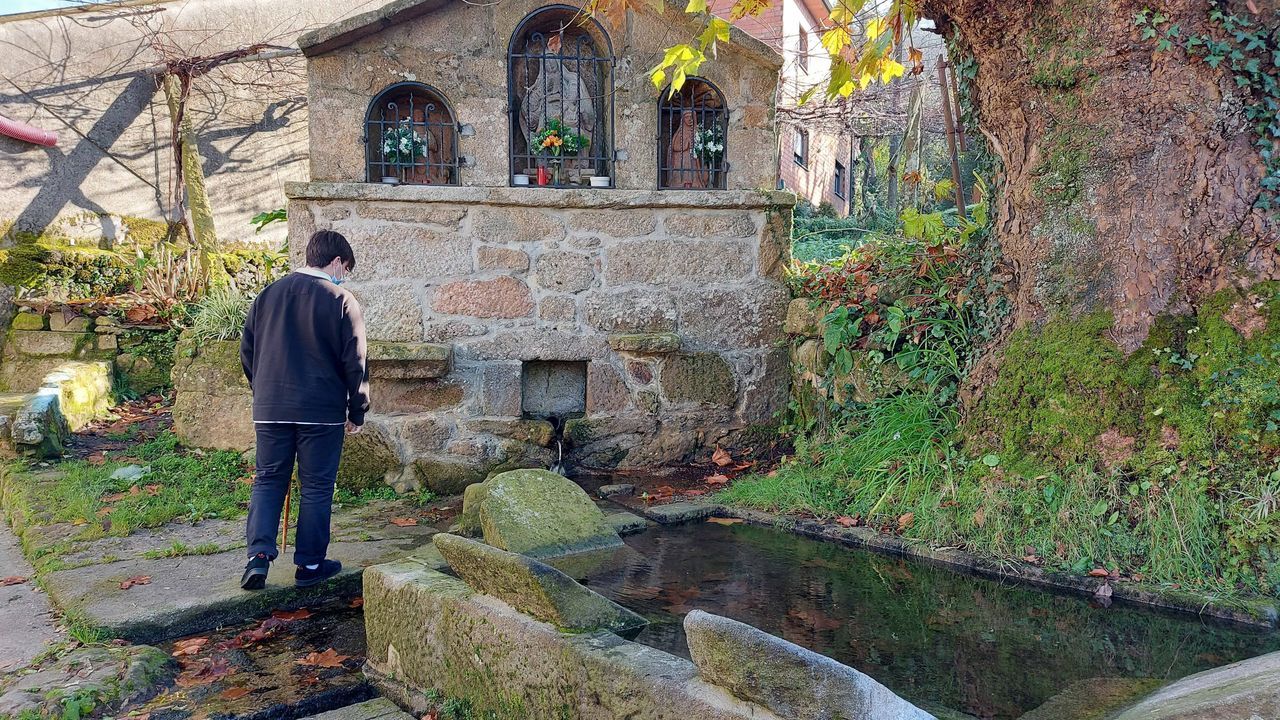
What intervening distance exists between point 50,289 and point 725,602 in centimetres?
764

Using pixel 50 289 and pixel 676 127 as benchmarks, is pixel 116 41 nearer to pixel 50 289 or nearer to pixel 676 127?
pixel 50 289

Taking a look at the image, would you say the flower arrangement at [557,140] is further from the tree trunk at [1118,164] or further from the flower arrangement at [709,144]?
the tree trunk at [1118,164]

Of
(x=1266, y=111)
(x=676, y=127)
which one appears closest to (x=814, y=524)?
(x=1266, y=111)

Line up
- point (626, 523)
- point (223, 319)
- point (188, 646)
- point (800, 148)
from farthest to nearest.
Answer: point (800, 148), point (223, 319), point (626, 523), point (188, 646)

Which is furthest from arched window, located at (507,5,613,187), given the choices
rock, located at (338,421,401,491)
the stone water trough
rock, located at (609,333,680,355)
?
the stone water trough

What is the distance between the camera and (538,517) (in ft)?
11.6

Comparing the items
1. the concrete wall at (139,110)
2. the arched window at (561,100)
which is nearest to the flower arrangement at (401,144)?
the arched window at (561,100)

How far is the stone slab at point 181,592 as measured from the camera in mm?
2953

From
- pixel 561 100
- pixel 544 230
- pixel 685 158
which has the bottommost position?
pixel 544 230

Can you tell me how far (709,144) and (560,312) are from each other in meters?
1.44

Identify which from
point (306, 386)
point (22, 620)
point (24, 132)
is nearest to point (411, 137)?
point (306, 386)

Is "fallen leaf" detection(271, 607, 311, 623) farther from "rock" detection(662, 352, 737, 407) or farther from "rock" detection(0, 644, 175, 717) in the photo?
"rock" detection(662, 352, 737, 407)

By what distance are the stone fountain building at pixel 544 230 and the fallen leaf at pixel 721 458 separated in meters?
0.10

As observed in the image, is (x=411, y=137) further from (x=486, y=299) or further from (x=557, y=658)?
(x=557, y=658)
